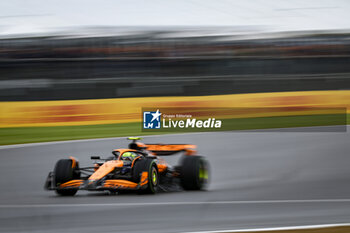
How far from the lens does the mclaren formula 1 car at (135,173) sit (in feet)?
17.3

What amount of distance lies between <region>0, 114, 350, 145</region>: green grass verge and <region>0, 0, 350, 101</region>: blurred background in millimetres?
872

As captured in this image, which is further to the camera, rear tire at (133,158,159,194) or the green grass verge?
the green grass verge

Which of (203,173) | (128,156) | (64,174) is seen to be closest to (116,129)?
(203,173)

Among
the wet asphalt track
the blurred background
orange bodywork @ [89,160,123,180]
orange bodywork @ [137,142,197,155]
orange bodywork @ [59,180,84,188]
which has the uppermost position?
the blurred background

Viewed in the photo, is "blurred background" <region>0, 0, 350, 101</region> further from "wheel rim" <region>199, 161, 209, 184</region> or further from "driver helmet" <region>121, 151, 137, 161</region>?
"driver helmet" <region>121, 151, 137, 161</region>

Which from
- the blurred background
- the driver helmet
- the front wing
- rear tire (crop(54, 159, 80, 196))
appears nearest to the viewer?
the front wing

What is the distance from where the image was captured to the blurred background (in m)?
11.2

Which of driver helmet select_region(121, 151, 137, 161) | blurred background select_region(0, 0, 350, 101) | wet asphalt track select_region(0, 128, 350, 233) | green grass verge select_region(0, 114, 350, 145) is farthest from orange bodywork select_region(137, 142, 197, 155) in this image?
blurred background select_region(0, 0, 350, 101)

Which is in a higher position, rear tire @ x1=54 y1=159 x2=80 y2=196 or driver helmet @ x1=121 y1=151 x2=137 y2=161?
driver helmet @ x1=121 y1=151 x2=137 y2=161

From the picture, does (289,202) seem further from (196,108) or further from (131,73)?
(131,73)

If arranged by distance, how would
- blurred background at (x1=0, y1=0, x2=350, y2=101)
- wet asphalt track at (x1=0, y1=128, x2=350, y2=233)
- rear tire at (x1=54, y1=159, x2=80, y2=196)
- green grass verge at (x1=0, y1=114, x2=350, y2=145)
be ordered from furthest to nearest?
blurred background at (x1=0, y1=0, x2=350, y2=101) < green grass verge at (x1=0, y1=114, x2=350, y2=145) < rear tire at (x1=54, y1=159, x2=80, y2=196) < wet asphalt track at (x1=0, y1=128, x2=350, y2=233)

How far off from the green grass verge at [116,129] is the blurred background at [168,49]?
872 millimetres

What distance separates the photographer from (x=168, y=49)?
12773 mm

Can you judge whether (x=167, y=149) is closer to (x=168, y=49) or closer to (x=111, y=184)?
(x=111, y=184)
